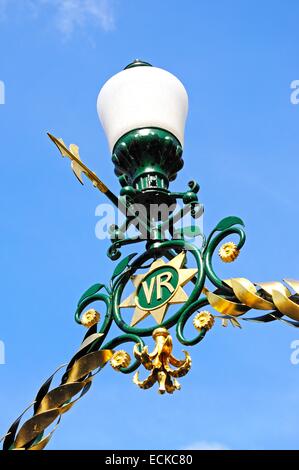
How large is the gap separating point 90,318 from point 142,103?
1.02 meters

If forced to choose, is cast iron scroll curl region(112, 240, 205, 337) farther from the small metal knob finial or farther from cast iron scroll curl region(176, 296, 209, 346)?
the small metal knob finial

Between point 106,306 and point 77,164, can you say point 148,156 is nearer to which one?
point 77,164

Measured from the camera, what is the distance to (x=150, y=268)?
4531mm

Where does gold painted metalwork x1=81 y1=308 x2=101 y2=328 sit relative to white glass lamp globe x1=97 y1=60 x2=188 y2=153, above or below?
below

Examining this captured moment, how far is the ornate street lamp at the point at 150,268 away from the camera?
4152 millimetres

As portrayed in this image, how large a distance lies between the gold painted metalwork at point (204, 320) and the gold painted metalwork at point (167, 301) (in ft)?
0.42

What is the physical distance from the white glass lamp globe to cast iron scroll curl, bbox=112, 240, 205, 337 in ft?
2.10

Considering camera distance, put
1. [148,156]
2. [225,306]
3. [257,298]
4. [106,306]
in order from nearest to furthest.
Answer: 1. [257,298]
2. [225,306]
3. [106,306]
4. [148,156]

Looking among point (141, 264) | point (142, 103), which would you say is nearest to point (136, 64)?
point (142, 103)

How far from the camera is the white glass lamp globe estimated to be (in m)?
4.96

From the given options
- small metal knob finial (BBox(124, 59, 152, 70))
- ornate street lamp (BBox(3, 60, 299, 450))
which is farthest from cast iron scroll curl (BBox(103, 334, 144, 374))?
small metal knob finial (BBox(124, 59, 152, 70))

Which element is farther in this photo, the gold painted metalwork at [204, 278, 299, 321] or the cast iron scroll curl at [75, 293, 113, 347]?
the cast iron scroll curl at [75, 293, 113, 347]

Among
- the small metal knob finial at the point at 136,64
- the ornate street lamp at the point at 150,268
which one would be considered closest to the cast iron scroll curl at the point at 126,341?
the ornate street lamp at the point at 150,268
